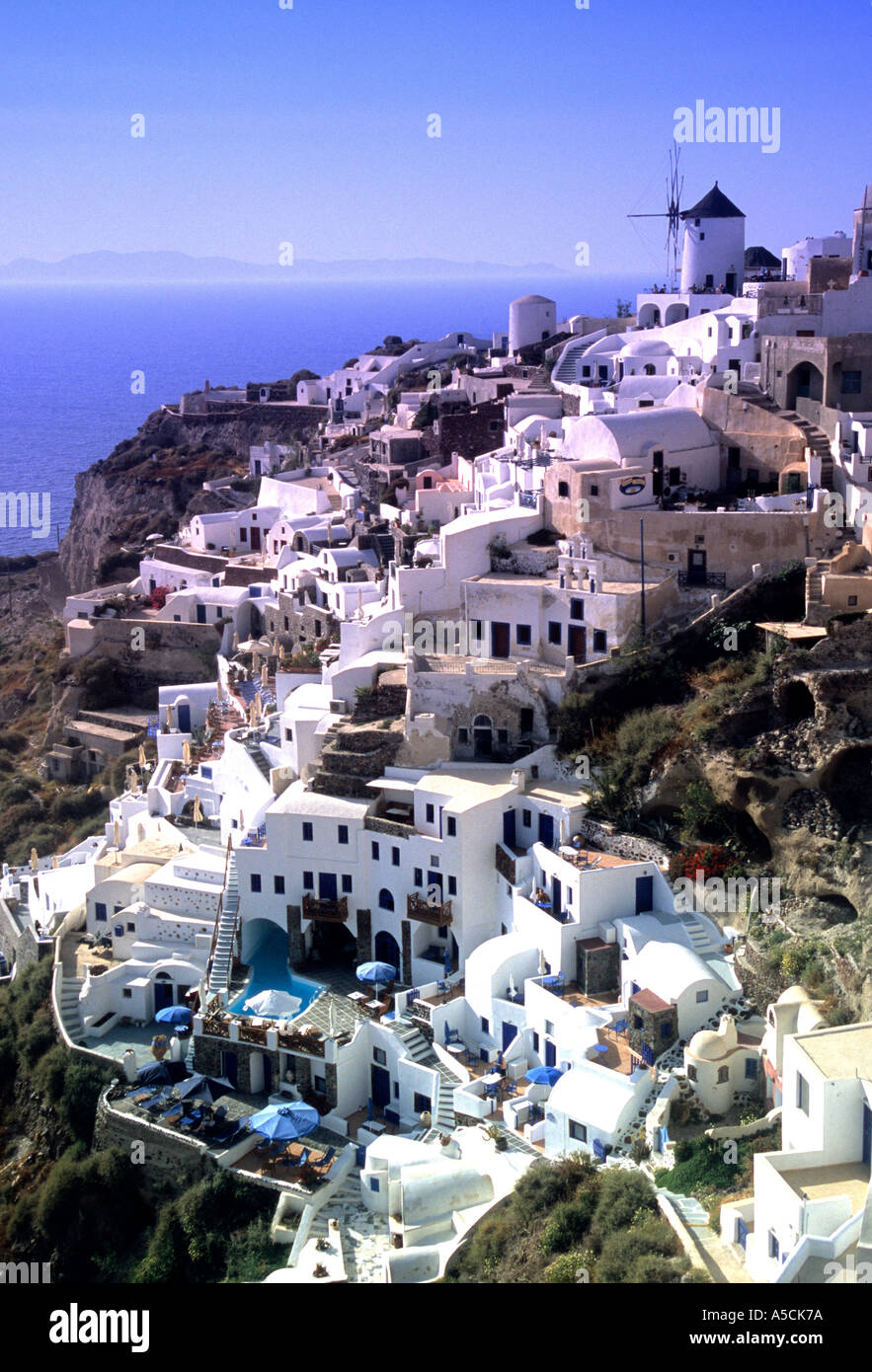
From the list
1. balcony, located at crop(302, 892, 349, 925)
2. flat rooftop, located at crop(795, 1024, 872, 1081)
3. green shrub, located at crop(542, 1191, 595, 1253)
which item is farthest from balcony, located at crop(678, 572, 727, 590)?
green shrub, located at crop(542, 1191, 595, 1253)

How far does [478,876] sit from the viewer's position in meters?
22.2

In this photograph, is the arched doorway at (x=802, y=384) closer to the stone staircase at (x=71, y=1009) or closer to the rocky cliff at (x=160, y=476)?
the stone staircase at (x=71, y=1009)

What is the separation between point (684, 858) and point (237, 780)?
30.3 ft

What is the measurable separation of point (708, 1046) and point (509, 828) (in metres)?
5.80

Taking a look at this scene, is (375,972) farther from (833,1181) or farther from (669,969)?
(833,1181)

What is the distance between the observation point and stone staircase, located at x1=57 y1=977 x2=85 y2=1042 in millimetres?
22641

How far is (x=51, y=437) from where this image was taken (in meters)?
111

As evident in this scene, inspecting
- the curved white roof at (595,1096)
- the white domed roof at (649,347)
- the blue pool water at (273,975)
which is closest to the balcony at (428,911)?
the blue pool water at (273,975)

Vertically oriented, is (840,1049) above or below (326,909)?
above

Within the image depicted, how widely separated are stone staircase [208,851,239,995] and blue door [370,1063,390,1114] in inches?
112

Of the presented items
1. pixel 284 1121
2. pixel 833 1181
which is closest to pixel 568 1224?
pixel 833 1181

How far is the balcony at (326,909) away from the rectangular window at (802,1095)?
30.2 feet

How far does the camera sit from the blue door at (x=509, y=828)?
22.4 metres

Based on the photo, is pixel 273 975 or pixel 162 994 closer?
pixel 273 975
